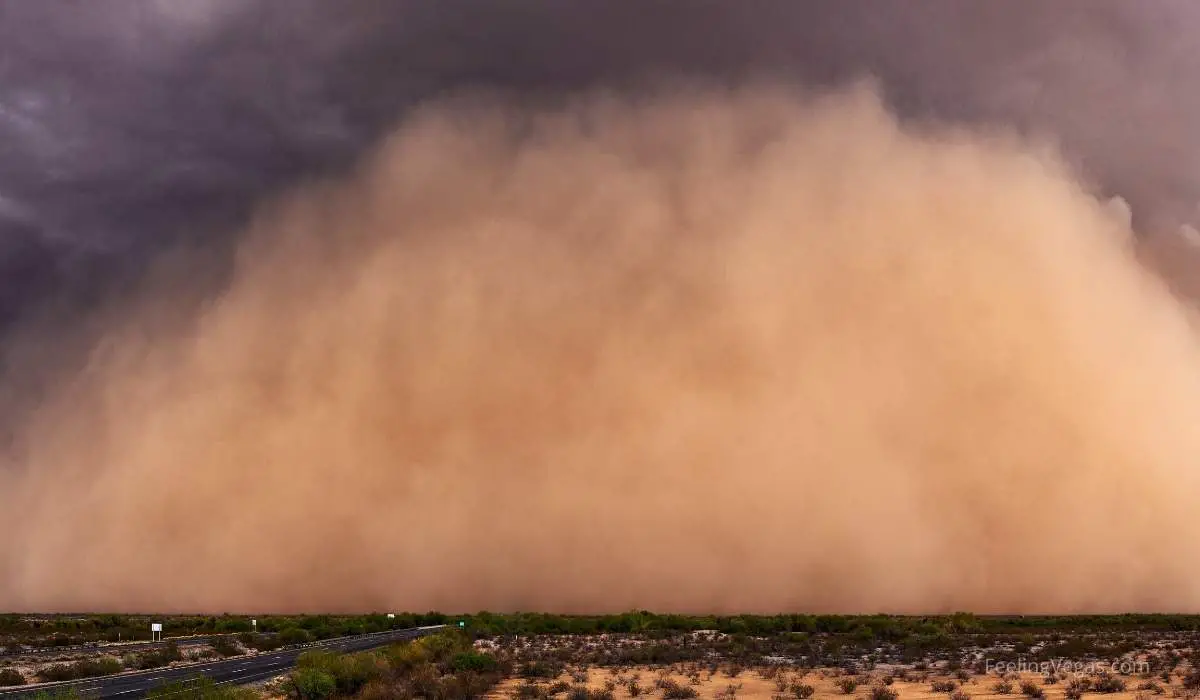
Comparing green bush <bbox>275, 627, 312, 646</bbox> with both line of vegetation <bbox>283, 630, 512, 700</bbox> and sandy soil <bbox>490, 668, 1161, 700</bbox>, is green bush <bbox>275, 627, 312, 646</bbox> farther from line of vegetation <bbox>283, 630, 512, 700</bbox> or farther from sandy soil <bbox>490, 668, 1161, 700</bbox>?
sandy soil <bbox>490, 668, 1161, 700</bbox>

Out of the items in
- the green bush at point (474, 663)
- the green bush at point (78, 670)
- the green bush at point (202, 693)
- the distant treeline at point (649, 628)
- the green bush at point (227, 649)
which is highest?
the green bush at point (202, 693)

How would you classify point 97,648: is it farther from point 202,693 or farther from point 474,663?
point 202,693

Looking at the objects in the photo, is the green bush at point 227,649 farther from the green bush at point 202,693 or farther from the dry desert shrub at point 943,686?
the dry desert shrub at point 943,686

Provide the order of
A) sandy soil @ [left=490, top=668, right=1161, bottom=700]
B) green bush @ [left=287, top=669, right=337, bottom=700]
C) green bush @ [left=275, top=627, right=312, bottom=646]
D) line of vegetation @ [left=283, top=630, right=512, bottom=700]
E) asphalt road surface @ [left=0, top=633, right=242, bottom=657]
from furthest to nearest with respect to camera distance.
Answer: green bush @ [left=275, top=627, right=312, bottom=646], asphalt road surface @ [left=0, top=633, right=242, bottom=657], line of vegetation @ [left=283, top=630, right=512, bottom=700], green bush @ [left=287, top=669, right=337, bottom=700], sandy soil @ [left=490, top=668, right=1161, bottom=700]

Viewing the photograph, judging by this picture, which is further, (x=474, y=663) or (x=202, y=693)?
(x=474, y=663)

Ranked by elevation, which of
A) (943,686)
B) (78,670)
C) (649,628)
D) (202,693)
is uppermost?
(202,693)

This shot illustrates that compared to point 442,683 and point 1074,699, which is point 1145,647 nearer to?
point 1074,699

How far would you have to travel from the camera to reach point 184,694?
19.7 m

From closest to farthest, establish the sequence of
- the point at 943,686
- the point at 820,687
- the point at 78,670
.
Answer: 1. the point at 943,686
2. the point at 820,687
3. the point at 78,670

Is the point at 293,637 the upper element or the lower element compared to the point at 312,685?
lower

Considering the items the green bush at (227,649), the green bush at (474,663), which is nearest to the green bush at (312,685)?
the green bush at (474,663)

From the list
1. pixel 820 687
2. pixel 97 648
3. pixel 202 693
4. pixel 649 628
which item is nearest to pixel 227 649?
pixel 97 648

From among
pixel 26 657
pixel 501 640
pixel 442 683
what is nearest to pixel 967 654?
pixel 442 683

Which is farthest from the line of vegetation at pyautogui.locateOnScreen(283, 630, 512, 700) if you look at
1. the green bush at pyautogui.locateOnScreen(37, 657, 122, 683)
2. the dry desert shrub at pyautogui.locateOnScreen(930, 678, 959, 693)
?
the dry desert shrub at pyautogui.locateOnScreen(930, 678, 959, 693)
